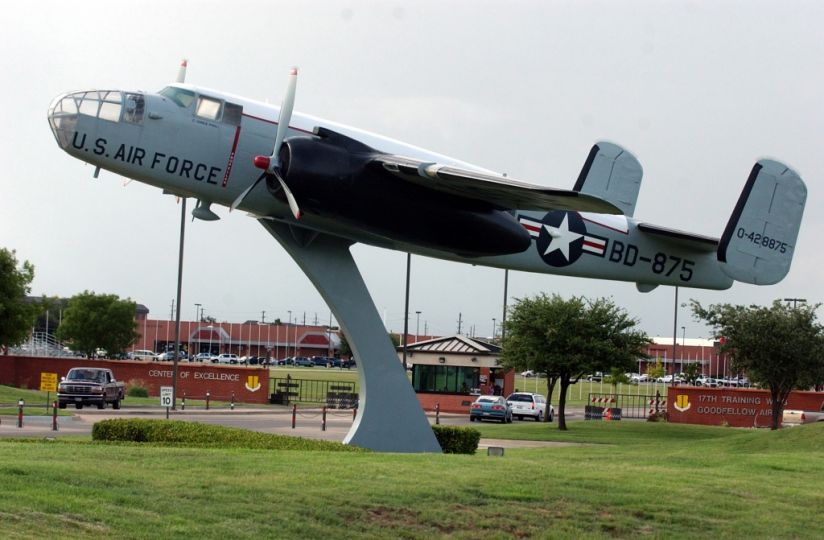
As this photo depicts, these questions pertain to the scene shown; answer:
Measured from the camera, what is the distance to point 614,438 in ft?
126

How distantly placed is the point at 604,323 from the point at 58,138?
96.2 feet

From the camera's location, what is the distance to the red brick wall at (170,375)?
56.4 meters

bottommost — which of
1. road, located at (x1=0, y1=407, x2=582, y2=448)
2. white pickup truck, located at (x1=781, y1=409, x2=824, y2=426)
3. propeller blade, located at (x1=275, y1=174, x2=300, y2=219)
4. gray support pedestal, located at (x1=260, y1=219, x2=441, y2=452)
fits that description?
road, located at (x1=0, y1=407, x2=582, y2=448)

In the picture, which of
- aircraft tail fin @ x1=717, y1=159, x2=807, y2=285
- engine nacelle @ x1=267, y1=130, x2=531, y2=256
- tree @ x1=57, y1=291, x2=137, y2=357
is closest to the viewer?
engine nacelle @ x1=267, y1=130, x2=531, y2=256

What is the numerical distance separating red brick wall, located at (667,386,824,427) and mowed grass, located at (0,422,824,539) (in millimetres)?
34610

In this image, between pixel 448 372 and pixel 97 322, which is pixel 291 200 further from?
pixel 97 322

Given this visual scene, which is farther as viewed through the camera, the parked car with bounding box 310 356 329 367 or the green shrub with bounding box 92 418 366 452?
the parked car with bounding box 310 356 329 367

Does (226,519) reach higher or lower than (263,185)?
lower

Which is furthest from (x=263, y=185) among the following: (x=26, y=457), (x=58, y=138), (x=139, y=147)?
(x=26, y=457)

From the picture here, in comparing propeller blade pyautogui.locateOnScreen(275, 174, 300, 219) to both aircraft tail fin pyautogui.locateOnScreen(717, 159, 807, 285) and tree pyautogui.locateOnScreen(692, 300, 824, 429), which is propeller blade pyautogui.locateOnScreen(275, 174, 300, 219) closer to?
aircraft tail fin pyautogui.locateOnScreen(717, 159, 807, 285)

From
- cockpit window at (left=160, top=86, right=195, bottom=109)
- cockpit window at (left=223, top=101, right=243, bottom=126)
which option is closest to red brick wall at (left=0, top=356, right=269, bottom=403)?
cockpit window at (left=160, top=86, right=195, bottom=109)

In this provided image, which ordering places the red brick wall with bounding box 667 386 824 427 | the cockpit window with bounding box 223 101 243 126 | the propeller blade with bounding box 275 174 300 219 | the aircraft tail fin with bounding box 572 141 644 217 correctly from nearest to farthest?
1. the propeller blade with bounding box 275 174 300 219
2. the cockpit window with bounding box 223 101 243 126
3. the aircraft tail fin with bounding box 572 141 644 217
4. the red brick wall with bounding box 667 386 824 427

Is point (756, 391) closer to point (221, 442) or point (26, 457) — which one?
point (221, 442)

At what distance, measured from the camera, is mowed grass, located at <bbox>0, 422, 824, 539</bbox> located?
11.0 metres
